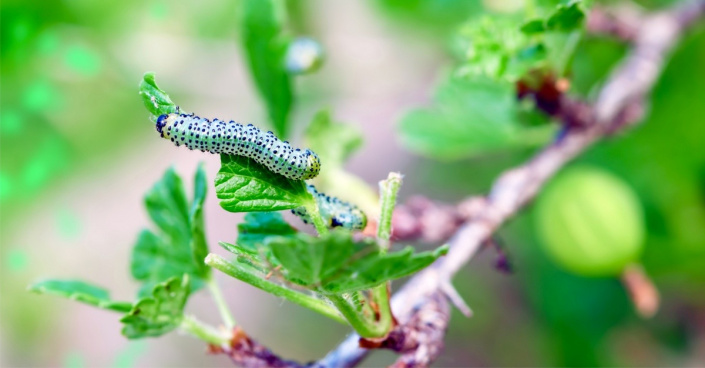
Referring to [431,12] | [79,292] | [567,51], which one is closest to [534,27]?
[567,51]

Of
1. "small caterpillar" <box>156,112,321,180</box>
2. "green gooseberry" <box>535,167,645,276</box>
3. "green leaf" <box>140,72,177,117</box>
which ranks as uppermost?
"green leaf" <box>140,72,177,117</box>

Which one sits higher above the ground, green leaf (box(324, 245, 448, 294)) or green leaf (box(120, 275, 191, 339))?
green leaf (box(120, 275, 191, 339))

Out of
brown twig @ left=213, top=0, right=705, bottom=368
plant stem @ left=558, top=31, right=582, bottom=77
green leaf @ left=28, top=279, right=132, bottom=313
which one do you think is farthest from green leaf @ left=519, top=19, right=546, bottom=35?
green leaf @ left=28, top=279, right=132, bottom=313

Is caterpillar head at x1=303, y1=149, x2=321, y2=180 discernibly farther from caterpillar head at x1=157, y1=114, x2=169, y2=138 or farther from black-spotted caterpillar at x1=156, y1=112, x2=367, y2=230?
caterpillar head at x1=157, y1=114, x2=169, y2=138

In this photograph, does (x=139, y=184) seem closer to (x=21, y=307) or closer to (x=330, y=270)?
(x=21, y=307)

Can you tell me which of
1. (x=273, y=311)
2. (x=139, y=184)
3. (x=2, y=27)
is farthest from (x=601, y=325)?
(x=2, y=27)

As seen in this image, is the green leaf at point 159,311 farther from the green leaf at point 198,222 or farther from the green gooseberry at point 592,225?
the green gooseberry at point 592,225
